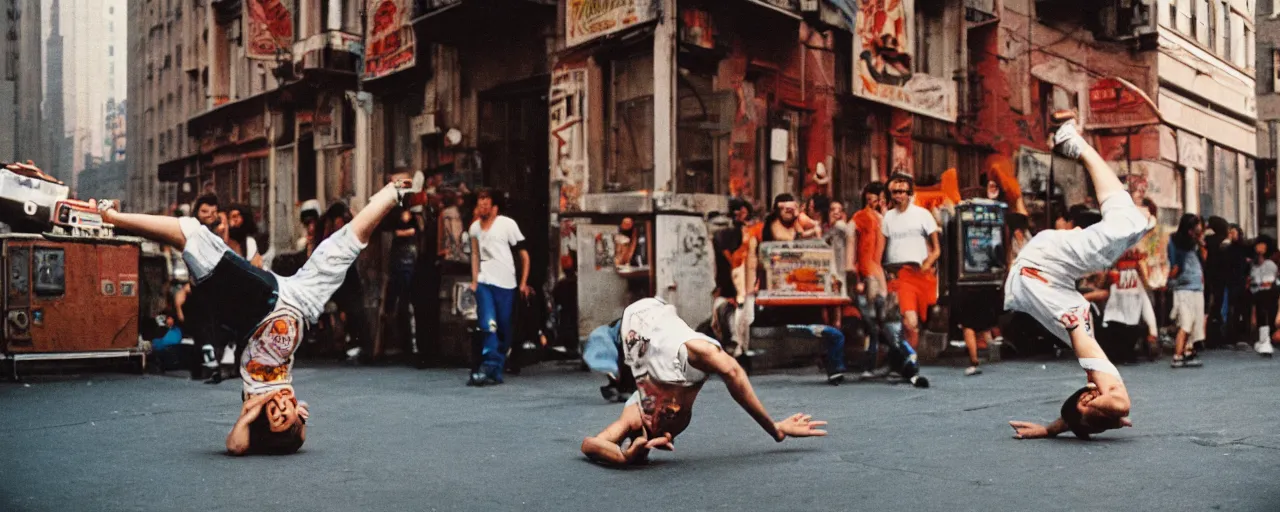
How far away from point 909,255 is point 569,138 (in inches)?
218

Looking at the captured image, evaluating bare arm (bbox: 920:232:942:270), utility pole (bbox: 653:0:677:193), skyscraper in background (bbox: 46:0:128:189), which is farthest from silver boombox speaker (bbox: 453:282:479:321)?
bare arm (bbox: 920:232:942:270)

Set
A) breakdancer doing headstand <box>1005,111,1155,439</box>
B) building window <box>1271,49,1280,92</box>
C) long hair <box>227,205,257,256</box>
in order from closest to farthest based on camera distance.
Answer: breakdancer doing headstand <box>1005,111,1155,439</box> → long hair <box>227,205,257,256</box> → building window <box>1271,49,1280,92</box>

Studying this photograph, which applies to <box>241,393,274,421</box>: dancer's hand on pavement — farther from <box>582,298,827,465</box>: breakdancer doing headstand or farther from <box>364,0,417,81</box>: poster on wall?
<box>364,0,417,81</box>: poster on wall

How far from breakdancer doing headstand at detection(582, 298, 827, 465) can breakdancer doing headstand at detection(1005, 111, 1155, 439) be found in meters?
1.62

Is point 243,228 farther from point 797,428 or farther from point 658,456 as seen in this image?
point 797,428

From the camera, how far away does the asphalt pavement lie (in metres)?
4.63

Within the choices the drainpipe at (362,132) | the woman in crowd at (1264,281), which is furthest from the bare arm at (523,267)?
the woman in crowd at (1264,281)

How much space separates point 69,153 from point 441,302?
463cm

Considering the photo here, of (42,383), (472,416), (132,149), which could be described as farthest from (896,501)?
(132,149)

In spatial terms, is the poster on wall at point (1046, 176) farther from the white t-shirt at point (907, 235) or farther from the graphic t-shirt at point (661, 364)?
the graphic t-shirt at point (661, 364)

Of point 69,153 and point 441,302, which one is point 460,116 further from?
point 69,153

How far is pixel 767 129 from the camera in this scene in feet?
49.0

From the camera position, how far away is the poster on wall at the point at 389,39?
56.5ft

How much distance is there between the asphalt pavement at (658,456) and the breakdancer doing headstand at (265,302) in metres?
0.21
